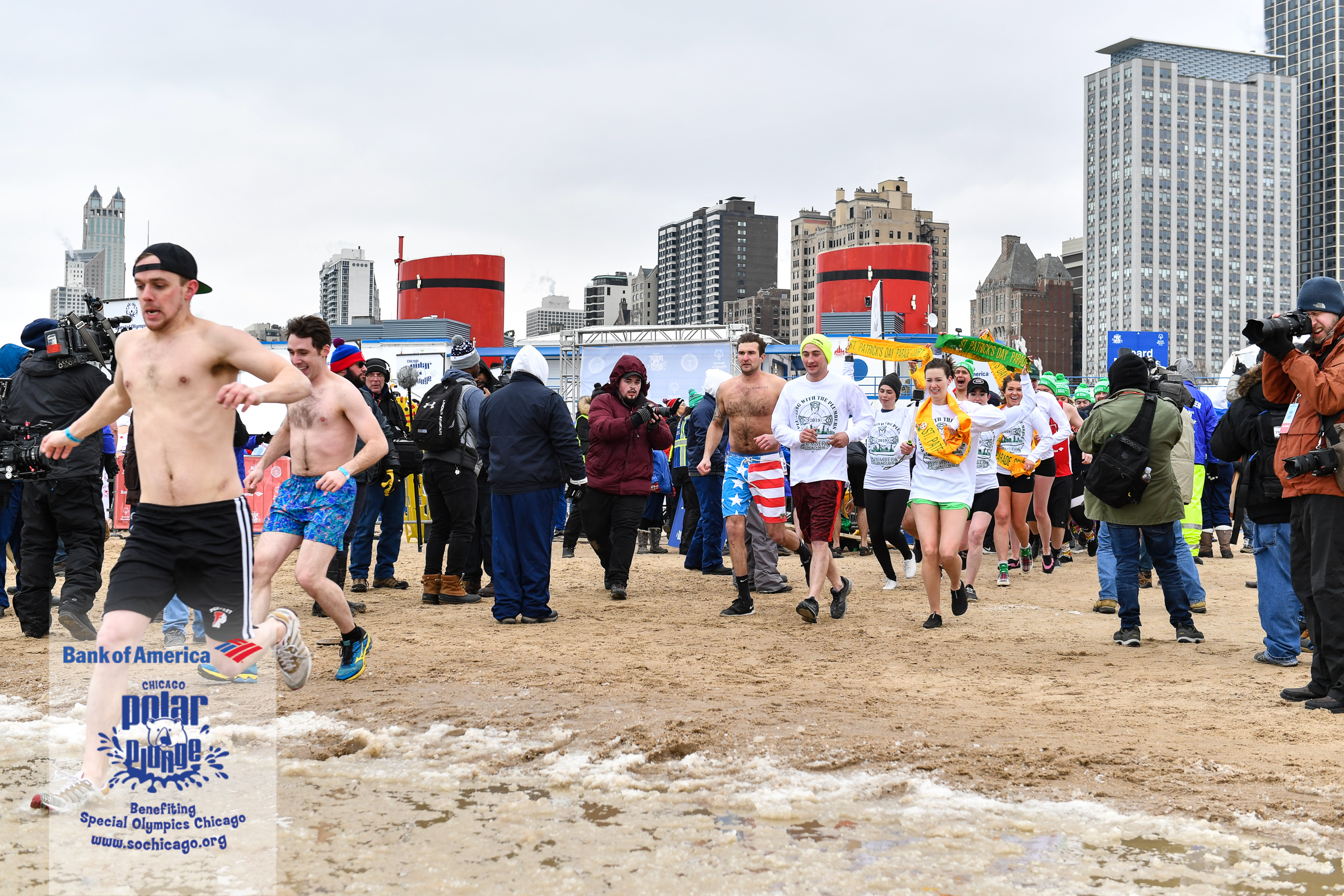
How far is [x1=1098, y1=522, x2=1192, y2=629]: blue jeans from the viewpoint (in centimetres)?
716

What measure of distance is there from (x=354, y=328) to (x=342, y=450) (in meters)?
41.4

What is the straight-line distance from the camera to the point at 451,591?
9.25 metres

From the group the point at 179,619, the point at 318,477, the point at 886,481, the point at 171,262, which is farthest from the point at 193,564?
the point at 886,481

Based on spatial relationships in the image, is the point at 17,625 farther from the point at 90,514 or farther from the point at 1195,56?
the point at 1195,56

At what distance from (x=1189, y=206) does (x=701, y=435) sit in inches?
7429

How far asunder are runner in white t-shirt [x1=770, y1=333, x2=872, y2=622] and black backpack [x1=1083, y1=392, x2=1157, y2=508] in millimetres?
1614

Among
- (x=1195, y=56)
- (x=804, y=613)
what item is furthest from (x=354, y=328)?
(x=1195, y=56)

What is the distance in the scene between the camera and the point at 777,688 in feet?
18.8

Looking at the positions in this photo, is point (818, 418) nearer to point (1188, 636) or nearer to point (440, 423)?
point (1188, 636)

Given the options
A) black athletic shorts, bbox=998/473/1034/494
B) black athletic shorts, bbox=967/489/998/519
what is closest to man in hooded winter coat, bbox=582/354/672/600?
black athletic shorts, bbox=967/489/998/519

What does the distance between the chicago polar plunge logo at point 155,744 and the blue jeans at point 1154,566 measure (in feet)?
18.4

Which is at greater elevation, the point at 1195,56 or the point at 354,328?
the point at 1195,56

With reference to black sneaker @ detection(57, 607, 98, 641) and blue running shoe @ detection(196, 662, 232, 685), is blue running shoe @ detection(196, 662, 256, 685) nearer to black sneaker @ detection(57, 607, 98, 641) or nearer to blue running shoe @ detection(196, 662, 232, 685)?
blue running shoe @ detection(196, 662, 232, 685)

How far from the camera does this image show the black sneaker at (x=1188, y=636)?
724cm
